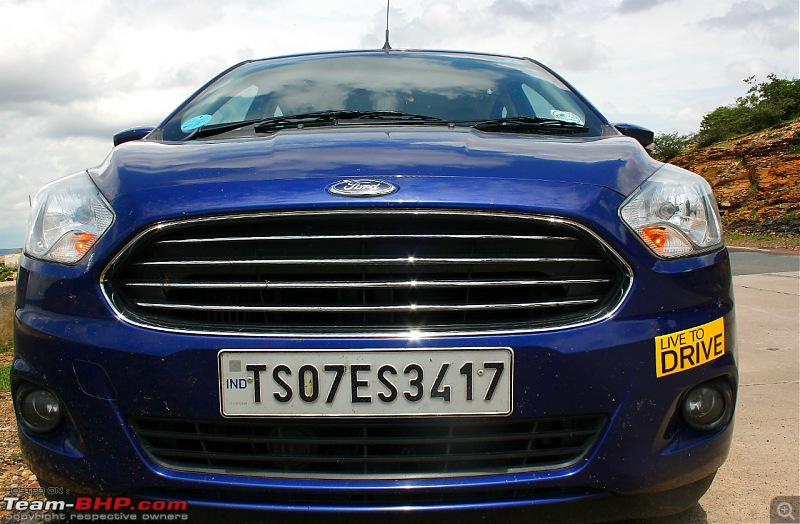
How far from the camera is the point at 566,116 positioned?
2744mm

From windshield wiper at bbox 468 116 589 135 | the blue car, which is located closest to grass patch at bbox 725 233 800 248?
windshield wiper at bbox 468 116 589 135

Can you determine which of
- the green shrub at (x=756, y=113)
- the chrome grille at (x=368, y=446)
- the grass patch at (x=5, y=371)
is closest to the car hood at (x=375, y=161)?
the chrome grille at (x=368, y=446)

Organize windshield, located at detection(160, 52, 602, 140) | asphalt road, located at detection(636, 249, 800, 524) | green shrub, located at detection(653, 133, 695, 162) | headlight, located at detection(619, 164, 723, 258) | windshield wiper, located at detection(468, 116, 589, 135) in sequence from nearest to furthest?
headlight, located at detection(619, 164, 723, 258) → asphalt road, located at detection(636, 249, 800, 524) → windshield wiper, located at detection(468, 116, 589, 135) → windshield, located at detection(160, 52, 602, 140) → green shrub, located at detection(653, 133, 695, 162)

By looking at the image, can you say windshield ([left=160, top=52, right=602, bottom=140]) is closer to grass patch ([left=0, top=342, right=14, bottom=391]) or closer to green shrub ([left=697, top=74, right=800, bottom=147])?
grass patch ([left=0, top=342, right=14, bottom=391])

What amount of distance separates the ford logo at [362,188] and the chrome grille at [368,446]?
1.68 feet

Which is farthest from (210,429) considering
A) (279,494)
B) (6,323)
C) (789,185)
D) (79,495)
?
(789,185)

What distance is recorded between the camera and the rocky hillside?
17688 mm

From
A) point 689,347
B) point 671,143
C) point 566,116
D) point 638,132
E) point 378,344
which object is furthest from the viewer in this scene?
Answer: point 671,143

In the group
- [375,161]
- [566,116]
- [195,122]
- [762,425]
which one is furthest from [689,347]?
[195,122]

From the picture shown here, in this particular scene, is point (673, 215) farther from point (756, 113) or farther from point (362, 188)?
point (756, 113)

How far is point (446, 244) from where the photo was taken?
5.63ft

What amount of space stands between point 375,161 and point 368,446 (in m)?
0.69

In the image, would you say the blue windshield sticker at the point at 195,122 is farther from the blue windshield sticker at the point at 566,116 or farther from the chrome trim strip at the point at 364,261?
the blue windshield sticker at the point at 566,116

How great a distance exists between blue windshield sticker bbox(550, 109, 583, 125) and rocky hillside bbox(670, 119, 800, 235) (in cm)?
1579
